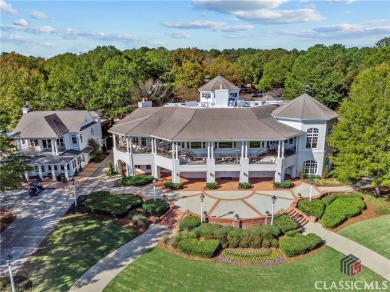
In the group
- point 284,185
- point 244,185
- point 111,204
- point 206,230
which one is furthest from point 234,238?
point 111,204

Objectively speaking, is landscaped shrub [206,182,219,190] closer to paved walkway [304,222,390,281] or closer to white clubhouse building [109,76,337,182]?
white clubhouse building [109,76,337,182]

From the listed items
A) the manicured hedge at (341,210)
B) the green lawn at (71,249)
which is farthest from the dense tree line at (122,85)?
the manicured hedge at (341,210)

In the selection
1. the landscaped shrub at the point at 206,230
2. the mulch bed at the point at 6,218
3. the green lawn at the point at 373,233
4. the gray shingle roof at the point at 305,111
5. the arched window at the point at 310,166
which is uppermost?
the gray shingle roof at the point at 305,111

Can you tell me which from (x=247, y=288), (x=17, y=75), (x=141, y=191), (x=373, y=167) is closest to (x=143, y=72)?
(x=17, y=75)

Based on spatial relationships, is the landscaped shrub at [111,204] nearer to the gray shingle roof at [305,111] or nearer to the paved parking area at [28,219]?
the paved parking area at [28,219]

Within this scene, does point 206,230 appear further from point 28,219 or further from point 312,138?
point 312,138

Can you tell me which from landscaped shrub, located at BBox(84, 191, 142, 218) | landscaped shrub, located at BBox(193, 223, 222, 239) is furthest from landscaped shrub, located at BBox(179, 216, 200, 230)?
landscaped shrub, located at BBox(84, 191, 142, 218)
